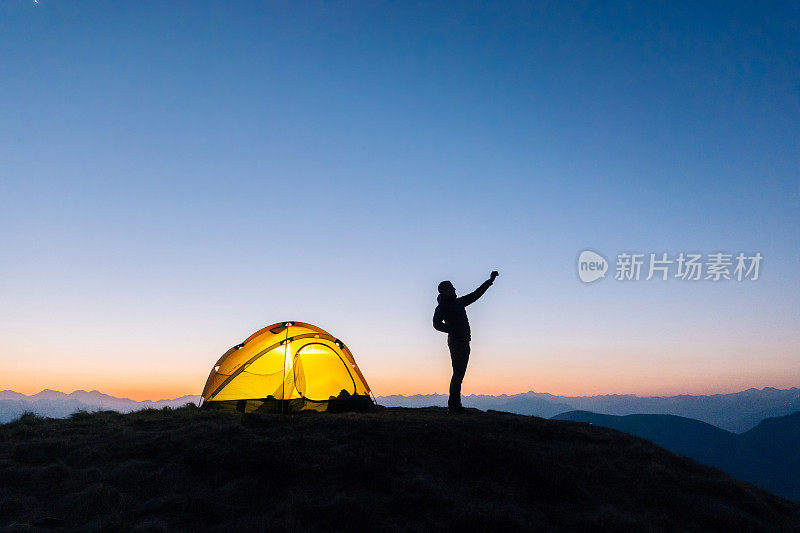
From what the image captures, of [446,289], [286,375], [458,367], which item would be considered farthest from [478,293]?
[286,375]

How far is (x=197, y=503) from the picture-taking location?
662cm

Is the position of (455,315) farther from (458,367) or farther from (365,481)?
(365,481)

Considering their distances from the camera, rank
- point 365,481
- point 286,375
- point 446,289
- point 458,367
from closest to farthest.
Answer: point 365,481 < point 458,367 < point 446,289 < point 286,375

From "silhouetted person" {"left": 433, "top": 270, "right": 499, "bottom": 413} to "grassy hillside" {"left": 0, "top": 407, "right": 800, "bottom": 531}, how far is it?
8.24ft

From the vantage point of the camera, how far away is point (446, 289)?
13.6m

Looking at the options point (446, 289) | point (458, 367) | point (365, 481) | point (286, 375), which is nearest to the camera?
point (365, 481)

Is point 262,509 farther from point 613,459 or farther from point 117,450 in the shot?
point 613,459

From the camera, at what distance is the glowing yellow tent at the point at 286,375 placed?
14195 millimetres

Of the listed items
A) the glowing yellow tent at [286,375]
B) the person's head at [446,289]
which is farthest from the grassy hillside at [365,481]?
the person's head at [446,289]

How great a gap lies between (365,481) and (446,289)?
23.4 ft

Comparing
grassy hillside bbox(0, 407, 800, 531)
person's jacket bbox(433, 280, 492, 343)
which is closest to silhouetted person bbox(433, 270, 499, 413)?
person's jacket bbox(433, 280, 492, 343)

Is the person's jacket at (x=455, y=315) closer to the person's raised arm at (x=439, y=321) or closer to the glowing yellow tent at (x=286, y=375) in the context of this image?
the person's raised arm at (x=439, y=321)

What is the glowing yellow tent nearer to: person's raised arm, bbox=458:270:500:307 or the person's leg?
the person's leg

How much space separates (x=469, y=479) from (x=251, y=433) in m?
4.72
